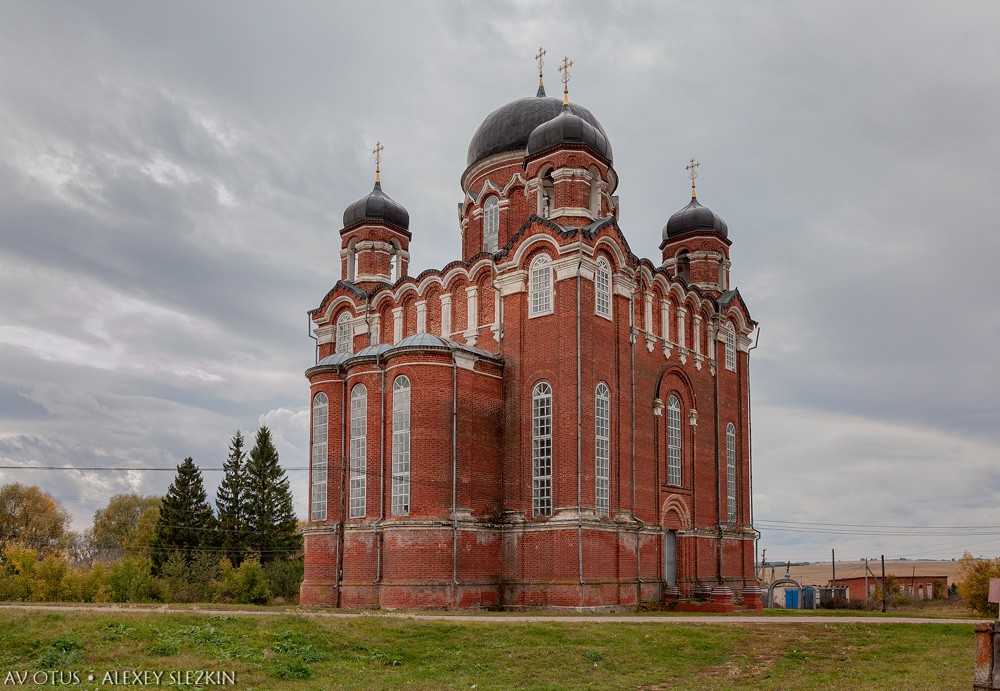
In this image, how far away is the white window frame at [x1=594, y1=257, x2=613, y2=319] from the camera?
27.3 m

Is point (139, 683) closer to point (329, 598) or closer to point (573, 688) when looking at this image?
point (573, 688)

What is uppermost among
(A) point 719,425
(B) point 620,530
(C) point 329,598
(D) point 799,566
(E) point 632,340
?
(E) point 632,340

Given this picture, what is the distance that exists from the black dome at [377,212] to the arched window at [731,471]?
14.2m

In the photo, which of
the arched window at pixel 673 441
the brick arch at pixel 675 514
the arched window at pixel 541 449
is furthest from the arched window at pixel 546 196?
the brick arch at pixel 675 514

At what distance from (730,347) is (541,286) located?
36.2 feet

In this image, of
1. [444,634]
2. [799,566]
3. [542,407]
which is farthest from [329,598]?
[799,566]

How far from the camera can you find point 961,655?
18047 mm

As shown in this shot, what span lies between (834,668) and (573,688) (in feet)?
17.1

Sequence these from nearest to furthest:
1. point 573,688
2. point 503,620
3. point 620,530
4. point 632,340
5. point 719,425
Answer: point 573,688
point 503,620
point 620,530
point 632,340
point 719,425

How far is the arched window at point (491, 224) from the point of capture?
106ft

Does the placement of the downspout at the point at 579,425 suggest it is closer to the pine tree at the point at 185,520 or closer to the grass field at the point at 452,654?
the grass field at the point at 452,654

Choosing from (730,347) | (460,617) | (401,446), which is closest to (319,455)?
(401,446)

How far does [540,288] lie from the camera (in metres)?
27.3

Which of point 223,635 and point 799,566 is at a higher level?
point 223,635
